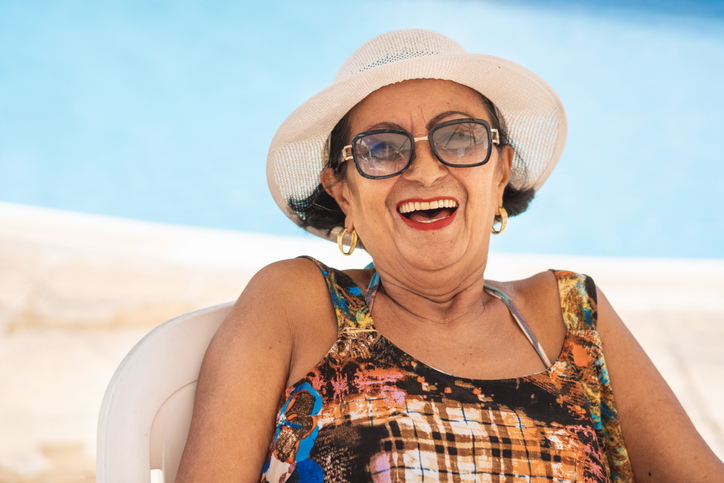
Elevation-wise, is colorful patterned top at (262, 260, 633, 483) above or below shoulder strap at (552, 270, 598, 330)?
below

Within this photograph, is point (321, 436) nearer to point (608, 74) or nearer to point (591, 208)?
point (591, 208)

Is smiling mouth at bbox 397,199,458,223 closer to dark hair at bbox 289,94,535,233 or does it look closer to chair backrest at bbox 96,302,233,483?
dark hair at bbox 289,94,535,233

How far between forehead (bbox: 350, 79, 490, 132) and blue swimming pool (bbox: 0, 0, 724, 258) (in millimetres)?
8390

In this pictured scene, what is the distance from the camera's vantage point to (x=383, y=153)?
72.8 inches

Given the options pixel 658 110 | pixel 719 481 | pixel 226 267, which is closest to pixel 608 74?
pixel 658 110

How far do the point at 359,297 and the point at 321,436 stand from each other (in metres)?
0.49

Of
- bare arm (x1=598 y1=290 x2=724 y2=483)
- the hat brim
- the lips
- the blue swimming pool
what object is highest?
the blue swimming pool

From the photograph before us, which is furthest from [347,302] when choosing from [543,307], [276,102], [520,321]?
[276,102]

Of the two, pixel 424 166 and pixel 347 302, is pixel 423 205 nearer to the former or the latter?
pixel 424 166

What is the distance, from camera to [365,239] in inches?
78.4

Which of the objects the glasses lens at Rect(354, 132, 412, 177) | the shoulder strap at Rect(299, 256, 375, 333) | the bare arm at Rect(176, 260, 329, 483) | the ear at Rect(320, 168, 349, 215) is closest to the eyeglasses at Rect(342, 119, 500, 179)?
the glasses lens at Rect(354, 132, 412, 177)

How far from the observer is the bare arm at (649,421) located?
1790mm

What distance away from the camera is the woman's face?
1822 millimetres

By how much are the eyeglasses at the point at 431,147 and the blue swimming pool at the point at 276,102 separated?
27.7 ft
